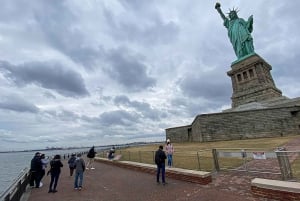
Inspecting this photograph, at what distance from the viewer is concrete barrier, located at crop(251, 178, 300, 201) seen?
218 inches

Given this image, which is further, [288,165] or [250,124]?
[250,124]

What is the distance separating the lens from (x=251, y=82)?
150ft

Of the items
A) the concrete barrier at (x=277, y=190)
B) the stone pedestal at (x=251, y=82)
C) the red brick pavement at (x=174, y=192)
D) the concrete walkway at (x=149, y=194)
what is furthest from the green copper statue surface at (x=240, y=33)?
the concrete barrier at (x=277, y=190)

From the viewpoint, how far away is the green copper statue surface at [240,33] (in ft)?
170

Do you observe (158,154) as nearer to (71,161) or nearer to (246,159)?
(246,159)

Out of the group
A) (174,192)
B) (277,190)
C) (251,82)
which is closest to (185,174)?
(174,192)

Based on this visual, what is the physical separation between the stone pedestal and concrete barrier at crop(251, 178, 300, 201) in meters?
→ 40.4

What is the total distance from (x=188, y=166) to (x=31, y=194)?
26.3 feet

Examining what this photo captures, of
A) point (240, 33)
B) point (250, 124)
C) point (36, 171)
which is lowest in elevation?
point (36, 171)

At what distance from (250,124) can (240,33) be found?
2992cm

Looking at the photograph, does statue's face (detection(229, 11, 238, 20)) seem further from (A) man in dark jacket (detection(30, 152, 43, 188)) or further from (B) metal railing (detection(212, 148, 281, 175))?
(A) man in dark jacket (detection(30, 152, 43, 188))

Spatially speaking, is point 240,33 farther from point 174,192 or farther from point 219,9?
point 174,192

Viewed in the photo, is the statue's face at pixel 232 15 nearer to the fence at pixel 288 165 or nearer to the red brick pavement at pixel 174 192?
the red brick pavement at pixel 174 192

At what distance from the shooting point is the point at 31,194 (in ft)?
32.3
